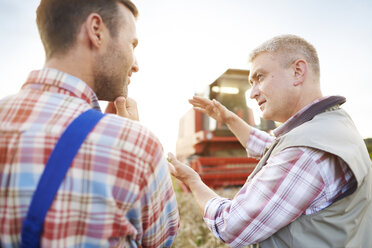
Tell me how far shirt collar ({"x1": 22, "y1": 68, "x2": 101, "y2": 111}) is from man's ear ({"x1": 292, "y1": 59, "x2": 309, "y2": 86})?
54.3 inches

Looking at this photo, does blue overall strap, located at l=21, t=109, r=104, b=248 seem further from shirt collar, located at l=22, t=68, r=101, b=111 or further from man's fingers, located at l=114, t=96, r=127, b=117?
man's fingers, located at l=114, t=96, r=127, b=117

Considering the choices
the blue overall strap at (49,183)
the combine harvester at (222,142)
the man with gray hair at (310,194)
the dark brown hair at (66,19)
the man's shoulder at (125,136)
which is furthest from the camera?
the combine harvester at (222,142)

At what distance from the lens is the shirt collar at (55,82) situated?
97 centimetres

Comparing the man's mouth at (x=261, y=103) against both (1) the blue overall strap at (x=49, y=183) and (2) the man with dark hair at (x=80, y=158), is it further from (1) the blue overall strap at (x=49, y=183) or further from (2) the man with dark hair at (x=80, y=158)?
(1) the blue overall strap at (x=49, y=183)

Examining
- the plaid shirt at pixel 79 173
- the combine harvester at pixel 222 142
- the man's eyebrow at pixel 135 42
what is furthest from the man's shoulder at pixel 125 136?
the combine harvester at pixel 222 142

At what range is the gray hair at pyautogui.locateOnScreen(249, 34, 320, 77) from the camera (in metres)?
1.75

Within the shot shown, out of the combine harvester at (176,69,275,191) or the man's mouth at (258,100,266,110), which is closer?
the man's mouth at (258,100,266,110)

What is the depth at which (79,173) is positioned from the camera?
31.4 inches

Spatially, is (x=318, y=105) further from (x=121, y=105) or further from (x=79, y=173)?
(x=79, y=173)

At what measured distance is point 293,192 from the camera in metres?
1.26

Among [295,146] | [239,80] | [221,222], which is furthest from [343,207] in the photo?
[239,80]

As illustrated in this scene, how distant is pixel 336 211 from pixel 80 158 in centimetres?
119

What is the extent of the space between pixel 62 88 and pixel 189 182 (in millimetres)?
1073

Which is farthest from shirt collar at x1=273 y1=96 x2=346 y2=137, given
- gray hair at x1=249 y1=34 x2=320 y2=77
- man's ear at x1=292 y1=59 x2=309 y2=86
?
gray hair at x1=249 y1=34 x2=320 y2=77
